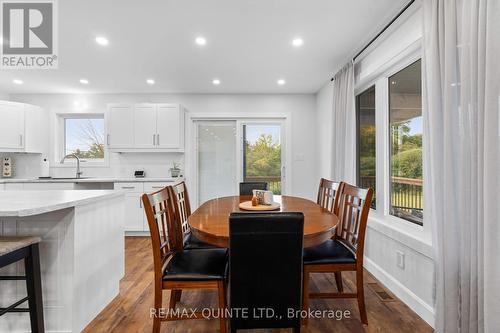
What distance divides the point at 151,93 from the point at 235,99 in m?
1.56

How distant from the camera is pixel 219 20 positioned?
233 centimetres

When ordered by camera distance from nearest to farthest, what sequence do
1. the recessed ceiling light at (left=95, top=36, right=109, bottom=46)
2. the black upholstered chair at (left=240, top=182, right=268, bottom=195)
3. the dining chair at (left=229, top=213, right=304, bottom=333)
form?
the dining chair at (left=229, top=213, right=304, bottom=333) < the recessed ceiling light at (left=95, top=36, right=109, bottom=46) < the black upholstered chair at (left=240, top=182, right=268, bottom=195)

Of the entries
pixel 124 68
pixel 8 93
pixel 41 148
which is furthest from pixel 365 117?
pixel 8 93

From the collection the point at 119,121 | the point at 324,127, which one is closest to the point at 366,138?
the point at 324,127

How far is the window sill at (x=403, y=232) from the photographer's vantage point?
1.94 meters

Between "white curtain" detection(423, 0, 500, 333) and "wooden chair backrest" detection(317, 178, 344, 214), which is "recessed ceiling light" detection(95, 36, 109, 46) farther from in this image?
"white curtain" detection(423, 0, 500, 333)

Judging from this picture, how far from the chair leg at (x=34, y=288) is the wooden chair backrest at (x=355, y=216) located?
2.13 m

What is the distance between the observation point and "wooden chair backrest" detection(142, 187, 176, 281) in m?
1.57

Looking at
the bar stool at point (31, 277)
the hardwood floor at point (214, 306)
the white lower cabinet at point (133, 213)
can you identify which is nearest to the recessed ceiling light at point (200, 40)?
the bar stool at point (31, 277)

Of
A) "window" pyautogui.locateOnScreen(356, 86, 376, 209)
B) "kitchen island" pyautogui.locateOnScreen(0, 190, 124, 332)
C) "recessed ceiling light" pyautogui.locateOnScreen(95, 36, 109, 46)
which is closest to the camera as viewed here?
"kitchen island" pyautogui.locateOnScreen(0, 190, 124, 332)

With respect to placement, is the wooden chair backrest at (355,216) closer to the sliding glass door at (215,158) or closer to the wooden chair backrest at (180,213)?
the wooden chair backrest at (180,213)

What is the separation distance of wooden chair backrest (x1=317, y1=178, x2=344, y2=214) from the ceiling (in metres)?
1.53

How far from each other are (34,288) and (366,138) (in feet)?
11.2

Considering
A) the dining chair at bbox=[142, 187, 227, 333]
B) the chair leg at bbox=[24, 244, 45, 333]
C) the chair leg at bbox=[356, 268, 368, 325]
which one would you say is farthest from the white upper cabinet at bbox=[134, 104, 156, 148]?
the chair leg at bbox=[356, 268, 368, 325]
